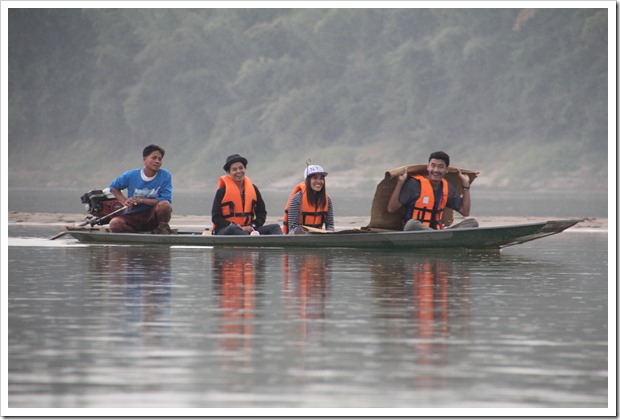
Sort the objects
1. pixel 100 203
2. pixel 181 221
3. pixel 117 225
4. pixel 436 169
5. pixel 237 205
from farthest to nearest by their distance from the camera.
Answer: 1. pixel 181 221
2. pixel 100 203
3. pixel 117 225
4. pixel 237 205
5. pixel 436 169

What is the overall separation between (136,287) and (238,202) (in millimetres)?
4891

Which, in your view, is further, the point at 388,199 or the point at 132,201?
the point at 132,201

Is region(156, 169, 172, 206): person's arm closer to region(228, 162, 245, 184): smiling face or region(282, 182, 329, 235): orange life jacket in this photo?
region(228, 162, 245, 184): smiling face

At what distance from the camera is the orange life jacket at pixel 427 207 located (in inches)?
638

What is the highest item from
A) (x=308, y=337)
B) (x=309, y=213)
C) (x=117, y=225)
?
(x=309, y=213)

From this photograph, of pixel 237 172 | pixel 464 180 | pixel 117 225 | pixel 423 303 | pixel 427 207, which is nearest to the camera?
pixel 423 303

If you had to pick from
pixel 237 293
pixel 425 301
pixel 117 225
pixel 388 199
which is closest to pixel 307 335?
pixel 425 301

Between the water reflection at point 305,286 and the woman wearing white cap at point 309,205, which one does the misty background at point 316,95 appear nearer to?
the woman wearing white cap at point 309,205

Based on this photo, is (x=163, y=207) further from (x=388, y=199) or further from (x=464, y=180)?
(x=464, y=180)

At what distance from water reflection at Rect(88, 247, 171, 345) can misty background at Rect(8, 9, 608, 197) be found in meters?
62.0

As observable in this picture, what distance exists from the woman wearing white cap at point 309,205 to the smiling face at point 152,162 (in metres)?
1.68

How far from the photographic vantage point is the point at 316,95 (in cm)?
9838

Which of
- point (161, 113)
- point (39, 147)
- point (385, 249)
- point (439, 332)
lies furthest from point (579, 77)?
point (439, 332)

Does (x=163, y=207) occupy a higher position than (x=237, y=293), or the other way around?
(x=163, y=207)
